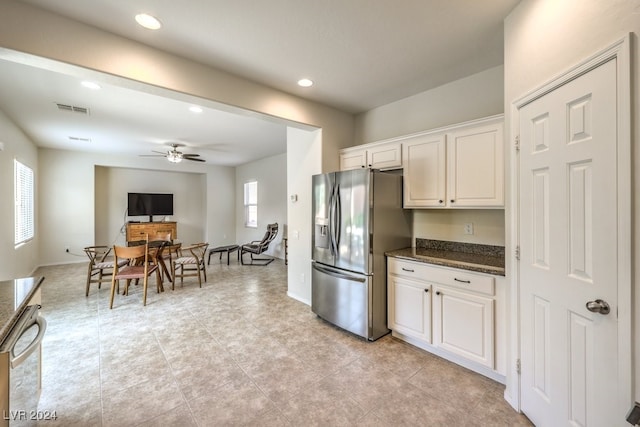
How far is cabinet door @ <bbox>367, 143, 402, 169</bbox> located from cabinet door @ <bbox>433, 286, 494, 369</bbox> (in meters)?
1.39

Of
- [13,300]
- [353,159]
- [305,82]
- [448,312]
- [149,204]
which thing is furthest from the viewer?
[149,204]

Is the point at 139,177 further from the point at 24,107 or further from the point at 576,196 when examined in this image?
the point at 576,196

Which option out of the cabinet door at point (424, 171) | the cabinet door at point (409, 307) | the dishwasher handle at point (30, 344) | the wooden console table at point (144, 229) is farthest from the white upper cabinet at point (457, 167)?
the wooden console table at point (144, 229)

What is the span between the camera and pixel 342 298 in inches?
113

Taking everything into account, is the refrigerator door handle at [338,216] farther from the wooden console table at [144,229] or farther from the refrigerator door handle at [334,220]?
the wooden console table at [144,229]

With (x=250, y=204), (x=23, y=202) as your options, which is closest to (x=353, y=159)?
(x=250, y=204)

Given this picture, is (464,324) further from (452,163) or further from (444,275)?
(452,163)

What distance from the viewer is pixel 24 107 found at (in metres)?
3.60

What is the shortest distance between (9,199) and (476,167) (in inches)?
246

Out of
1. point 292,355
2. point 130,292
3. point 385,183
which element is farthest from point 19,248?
point 385,183

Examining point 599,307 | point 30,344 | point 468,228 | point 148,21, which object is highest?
point 148,21

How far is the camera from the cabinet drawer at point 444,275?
82.1 inches

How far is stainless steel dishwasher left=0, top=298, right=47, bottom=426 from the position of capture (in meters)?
0.98

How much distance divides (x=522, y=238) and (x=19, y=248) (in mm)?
7017
